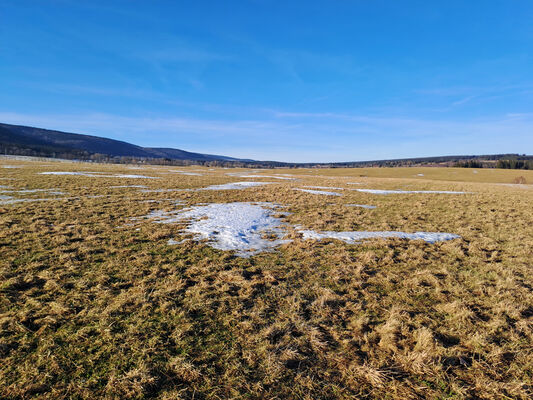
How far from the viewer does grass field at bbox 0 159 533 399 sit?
3473mm

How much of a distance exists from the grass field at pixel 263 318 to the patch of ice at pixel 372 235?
0.63m

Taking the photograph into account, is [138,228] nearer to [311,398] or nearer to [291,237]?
[291,237]

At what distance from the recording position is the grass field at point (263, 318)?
347 cm

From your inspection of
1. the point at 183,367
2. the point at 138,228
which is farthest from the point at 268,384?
the point at 138,228

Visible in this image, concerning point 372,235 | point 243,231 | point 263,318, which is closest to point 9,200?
point 243,231

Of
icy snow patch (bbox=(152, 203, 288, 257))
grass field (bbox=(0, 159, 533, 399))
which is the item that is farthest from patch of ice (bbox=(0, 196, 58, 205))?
icy snow patch (bbox=(152, 203, 288, 257))

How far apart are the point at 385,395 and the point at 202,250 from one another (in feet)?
23.0

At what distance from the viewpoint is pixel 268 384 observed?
3475 millimetres

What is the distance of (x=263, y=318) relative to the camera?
5000 millimetres

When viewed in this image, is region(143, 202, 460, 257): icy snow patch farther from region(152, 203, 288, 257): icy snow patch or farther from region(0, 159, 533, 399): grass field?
region(0, 159, 533, 399): grass field

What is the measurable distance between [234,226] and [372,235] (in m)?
6.85

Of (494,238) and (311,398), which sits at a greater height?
(494,238)

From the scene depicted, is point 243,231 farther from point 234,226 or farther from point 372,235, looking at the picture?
point 372,235

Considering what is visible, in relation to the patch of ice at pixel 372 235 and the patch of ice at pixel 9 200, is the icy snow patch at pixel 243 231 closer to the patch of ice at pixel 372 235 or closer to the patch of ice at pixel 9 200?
the patch of ice at pixel 372 235
